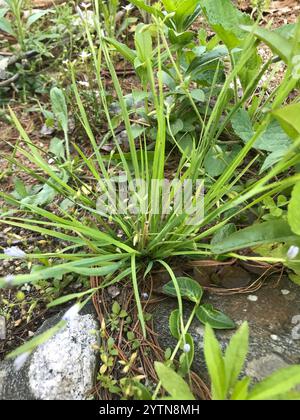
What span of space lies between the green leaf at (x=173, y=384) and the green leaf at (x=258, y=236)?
264 mm

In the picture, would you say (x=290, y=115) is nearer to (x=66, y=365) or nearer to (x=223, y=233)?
(x=223, y=233)

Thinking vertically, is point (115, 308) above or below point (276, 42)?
below

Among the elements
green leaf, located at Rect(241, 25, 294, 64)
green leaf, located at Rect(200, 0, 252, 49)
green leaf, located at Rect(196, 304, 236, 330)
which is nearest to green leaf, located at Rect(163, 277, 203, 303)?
green leaf, located at Rect(196, 304, 236, 330)

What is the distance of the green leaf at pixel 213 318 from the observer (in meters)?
0.93

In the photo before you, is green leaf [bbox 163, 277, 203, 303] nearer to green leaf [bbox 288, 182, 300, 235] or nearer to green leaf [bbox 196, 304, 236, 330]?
green leaf [bbox 196, 304, 236, 330]

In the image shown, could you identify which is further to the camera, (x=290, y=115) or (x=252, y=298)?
(x=252, y=298)

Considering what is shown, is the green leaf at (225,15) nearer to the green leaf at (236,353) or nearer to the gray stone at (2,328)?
the green leaf at (236,353)

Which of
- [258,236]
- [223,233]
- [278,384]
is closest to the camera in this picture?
[278,384]

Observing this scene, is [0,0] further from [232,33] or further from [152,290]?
[152,290]

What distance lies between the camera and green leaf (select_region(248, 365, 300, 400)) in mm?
671

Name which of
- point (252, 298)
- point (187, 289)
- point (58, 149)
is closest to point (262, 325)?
point (252, 298)

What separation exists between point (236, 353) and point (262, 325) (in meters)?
0.21

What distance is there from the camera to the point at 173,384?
0.78 metres

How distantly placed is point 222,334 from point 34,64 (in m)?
1.12
